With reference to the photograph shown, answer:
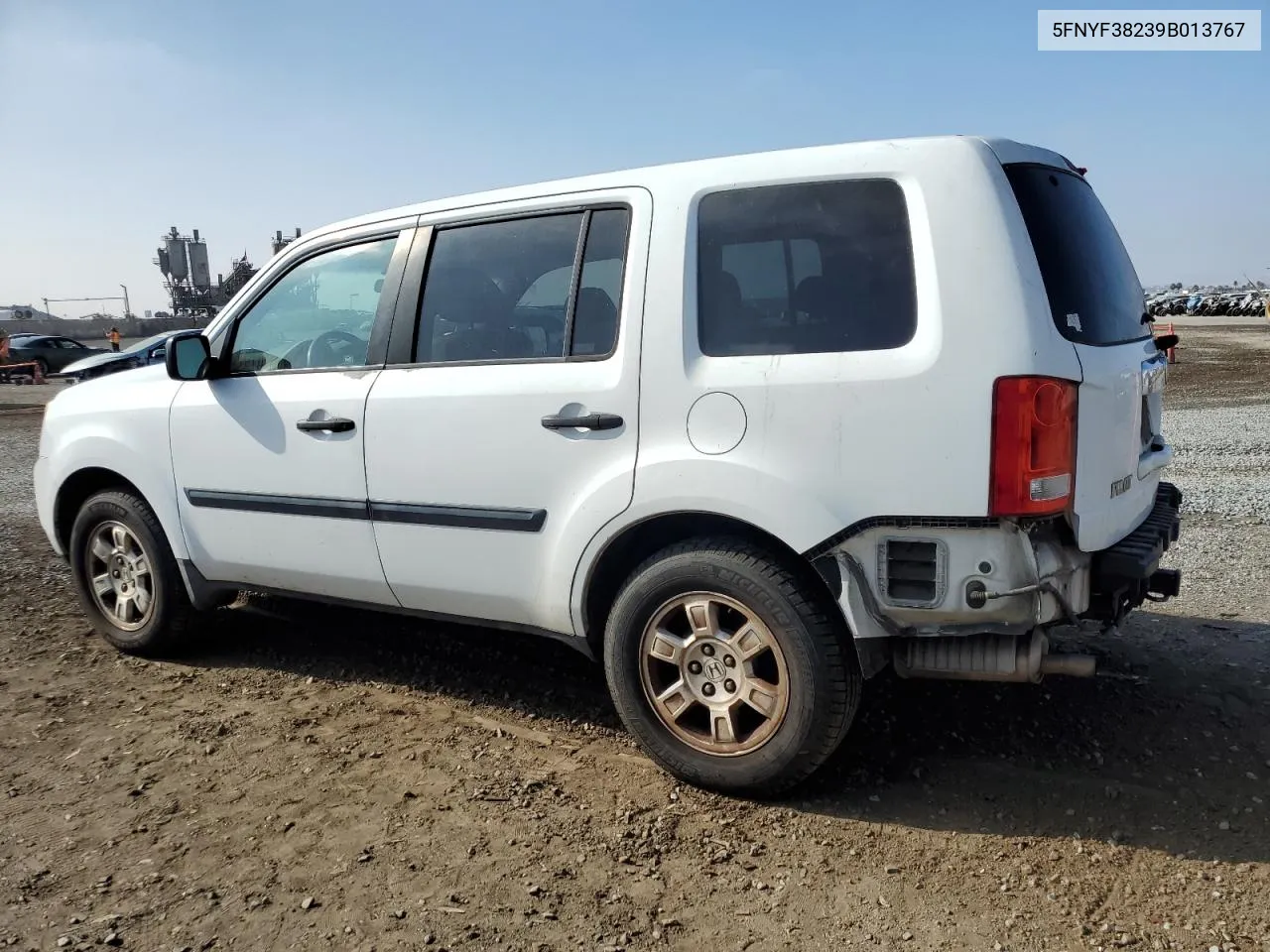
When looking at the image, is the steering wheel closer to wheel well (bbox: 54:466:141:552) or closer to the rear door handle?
the rear door handle

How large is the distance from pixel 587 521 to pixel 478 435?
54cm

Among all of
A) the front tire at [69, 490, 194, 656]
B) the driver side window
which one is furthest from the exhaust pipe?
the front tire at [69, 490, 194, 656]

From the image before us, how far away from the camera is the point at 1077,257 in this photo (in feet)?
9.89

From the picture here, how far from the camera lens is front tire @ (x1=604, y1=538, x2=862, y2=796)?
9.67 feet

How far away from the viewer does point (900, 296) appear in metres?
2.83

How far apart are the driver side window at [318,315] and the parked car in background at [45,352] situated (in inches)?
1066

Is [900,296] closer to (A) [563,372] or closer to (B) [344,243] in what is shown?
(A) [563,372]

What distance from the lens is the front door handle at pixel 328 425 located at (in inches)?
149

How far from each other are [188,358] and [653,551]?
7.44 ft

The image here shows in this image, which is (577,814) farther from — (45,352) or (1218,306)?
(1218,306)

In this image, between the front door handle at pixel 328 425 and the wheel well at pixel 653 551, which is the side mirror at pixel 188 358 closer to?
the front door handle at pixel 328 425

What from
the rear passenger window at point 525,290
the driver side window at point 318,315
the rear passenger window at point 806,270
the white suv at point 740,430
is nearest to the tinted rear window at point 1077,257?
the white suv at point 740,430

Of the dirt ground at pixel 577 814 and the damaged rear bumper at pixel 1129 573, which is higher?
the damaged rear bumper at pixel 1129 573

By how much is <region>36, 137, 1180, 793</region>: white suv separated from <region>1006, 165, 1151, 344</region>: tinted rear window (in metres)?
0.02
